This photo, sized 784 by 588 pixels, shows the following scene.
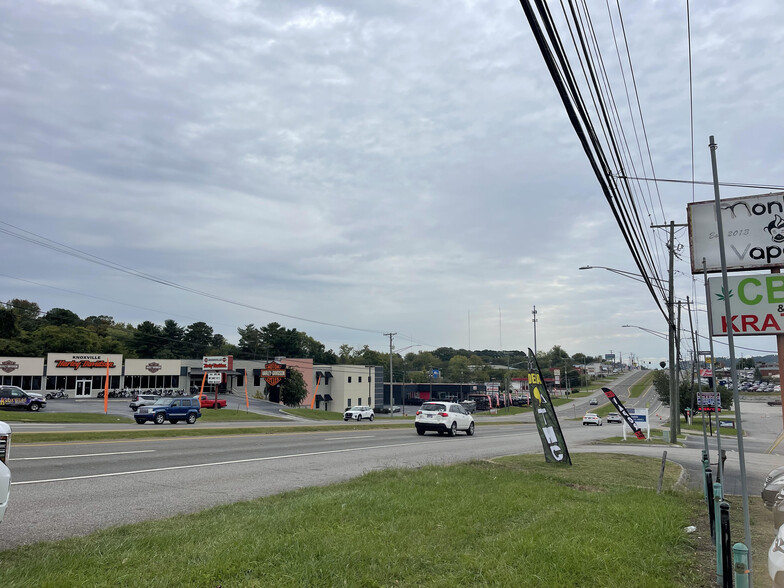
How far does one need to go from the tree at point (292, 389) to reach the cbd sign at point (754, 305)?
73699mm

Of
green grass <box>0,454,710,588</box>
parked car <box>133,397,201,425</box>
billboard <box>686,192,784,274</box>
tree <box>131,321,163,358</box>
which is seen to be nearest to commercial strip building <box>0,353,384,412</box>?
parked car <box>133,397,201,425</box>

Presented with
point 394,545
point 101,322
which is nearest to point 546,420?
point 394,545

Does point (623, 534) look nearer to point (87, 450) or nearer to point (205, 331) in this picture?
point (87, 450)

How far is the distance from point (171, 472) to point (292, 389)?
6928 cm

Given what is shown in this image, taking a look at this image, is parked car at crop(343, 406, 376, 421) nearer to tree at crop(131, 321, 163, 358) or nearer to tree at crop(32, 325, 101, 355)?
tree at crop(32, 325, 101, 355)

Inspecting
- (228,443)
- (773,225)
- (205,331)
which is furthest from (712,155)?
(205,331)

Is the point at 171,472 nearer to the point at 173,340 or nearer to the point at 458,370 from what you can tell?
the point at 173,340

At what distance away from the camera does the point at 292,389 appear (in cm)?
8019

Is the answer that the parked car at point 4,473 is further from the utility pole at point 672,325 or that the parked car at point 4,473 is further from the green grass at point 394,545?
Result: the utility pole at point 672,325

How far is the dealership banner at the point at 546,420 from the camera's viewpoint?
46.3 ft

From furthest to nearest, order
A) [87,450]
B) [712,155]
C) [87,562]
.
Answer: [87,450] < [87,562] < [712,155]

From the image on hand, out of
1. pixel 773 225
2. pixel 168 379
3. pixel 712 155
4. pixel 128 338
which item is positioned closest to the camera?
pixel 712 155

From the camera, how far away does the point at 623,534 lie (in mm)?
6973

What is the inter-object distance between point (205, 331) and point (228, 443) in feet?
390
